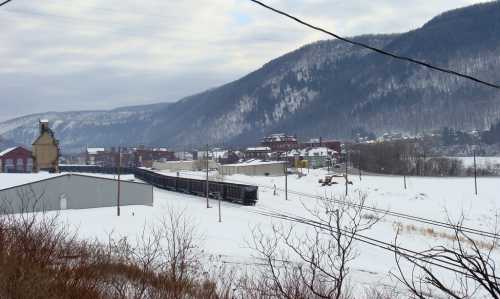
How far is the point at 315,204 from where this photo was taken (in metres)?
56.2

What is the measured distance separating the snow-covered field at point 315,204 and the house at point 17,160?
4129 centimetres

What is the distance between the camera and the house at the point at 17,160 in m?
96.6

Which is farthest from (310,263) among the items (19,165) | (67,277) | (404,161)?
(404,161)

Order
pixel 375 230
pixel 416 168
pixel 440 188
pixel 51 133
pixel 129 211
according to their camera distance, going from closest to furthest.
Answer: pixel 375 230 < pixel 129 211 < pixel 440 188 < pixel 51 133 < pixel 416 168

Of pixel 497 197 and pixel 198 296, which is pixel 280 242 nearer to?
pixel 198 296

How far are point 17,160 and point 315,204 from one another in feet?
225

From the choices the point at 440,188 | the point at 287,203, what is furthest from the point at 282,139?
the point at 287,203

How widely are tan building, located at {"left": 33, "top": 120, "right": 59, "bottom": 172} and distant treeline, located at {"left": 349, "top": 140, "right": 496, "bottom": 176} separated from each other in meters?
63.5

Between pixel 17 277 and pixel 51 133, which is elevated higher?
pixel 51 133

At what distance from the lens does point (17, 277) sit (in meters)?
9.20

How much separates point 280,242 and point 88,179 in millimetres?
25634

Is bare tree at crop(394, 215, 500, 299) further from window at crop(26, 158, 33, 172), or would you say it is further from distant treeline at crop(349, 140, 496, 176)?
window at crop(26, 158, 33, 172)

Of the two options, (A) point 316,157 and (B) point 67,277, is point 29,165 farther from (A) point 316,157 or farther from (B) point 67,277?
(B) point 67,277

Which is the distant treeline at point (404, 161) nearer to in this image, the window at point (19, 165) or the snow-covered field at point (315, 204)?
the snow-covered field at point (315, 204)
